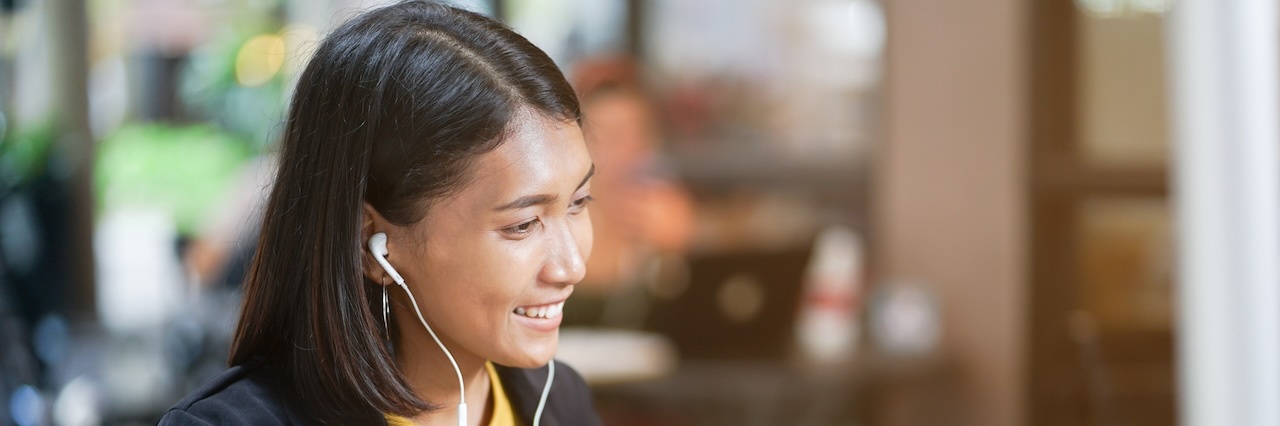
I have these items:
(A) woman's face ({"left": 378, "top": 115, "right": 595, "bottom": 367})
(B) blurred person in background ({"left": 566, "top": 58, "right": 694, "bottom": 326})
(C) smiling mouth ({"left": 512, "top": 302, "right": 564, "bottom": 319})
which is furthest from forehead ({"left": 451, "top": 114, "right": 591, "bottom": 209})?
(B) blurred person in background ({"left": 566, "top": 58, "right": 694, "bottom": 326})

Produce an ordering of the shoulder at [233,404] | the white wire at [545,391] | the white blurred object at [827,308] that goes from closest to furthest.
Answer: the shoulder at [233,404] < the white wire at [545,391] < the white blurred object at [827,308]

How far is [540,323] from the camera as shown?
114cm

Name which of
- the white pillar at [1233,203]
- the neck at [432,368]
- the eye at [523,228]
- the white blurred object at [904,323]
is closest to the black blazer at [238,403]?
the neck at [432,368]

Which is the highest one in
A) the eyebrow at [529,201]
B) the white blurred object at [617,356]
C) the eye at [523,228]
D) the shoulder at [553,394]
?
the eyebrow at [529,201]

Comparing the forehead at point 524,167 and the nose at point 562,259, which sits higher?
the forehead at point 524,167

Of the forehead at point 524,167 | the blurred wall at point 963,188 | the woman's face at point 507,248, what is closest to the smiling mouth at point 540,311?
the woman's face at point 507,248

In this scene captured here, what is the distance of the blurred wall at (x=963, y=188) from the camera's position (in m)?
3.66

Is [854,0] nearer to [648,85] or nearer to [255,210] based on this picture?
[648,85]

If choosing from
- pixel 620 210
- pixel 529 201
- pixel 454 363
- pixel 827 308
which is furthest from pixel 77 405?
pixel 529 201

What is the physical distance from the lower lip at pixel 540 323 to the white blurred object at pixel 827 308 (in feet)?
7.53

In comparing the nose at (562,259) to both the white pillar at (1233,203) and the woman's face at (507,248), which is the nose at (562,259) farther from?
the white pillar at (1233,203)

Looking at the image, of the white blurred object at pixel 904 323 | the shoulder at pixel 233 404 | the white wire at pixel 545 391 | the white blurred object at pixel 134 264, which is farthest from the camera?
the white blurred object at pixel 134 264

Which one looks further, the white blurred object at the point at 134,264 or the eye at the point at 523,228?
the white blurred object at the point at 134,264

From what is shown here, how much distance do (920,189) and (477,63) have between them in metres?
2.94
